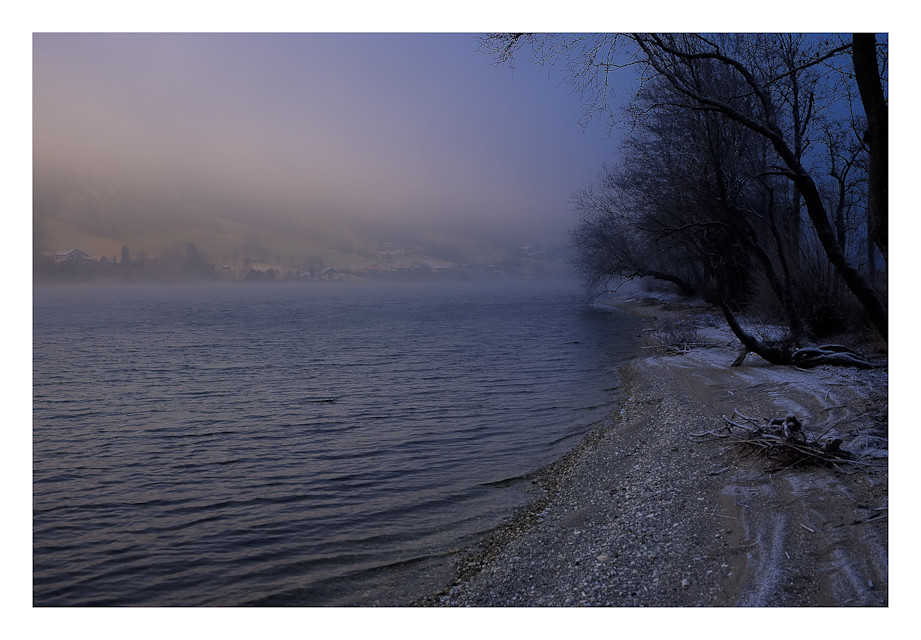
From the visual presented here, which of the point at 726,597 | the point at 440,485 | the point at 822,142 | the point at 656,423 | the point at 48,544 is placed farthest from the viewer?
the point at 822,142

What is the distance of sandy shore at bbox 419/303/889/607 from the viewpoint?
5.06 m

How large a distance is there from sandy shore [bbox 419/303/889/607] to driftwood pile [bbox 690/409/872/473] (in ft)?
0.41

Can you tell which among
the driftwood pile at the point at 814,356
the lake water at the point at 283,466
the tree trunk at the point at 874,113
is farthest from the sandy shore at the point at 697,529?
the tree trunk at the point at 874,113

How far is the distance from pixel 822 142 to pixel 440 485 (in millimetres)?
19167

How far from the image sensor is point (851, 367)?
13109 millimetres

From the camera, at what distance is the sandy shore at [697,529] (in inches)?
199

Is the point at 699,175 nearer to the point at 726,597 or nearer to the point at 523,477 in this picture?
the point at 523,477

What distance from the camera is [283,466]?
412 inches

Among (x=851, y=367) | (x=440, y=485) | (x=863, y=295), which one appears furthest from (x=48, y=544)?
(x=851, y=367)

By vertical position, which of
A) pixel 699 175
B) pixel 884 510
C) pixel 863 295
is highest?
pixel 699 175

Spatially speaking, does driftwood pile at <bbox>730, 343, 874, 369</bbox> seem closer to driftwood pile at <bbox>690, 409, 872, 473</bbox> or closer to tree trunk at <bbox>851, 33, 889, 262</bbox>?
driftwood pile at <bbox>690, 409, 872, 473</bbox>

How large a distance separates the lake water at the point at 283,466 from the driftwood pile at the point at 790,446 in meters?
3.22

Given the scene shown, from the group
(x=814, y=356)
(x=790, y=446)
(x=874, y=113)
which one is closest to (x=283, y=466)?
(x=790, y=446)

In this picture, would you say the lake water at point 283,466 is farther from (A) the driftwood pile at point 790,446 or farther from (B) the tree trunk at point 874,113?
(B) the tree trunk at point 874,113
